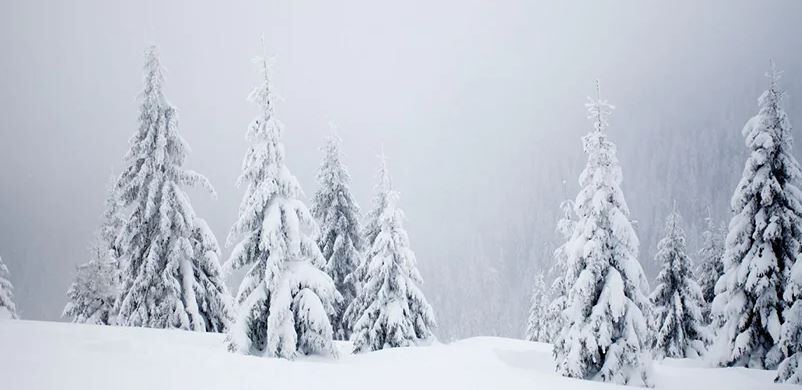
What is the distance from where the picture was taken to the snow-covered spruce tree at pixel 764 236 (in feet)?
70.3

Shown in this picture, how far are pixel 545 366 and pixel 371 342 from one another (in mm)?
8673

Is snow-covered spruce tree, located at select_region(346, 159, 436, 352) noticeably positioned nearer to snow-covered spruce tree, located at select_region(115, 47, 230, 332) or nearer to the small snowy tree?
snow-covered spruce tree, located at select_region(115, 47, 230, 332)

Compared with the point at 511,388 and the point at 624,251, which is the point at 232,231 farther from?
the point at 624,251

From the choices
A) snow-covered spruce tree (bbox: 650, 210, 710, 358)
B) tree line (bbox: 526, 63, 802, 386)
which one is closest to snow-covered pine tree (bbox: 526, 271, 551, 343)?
snow-covered spruce tree (bbox: 650, 210, 710, 358)

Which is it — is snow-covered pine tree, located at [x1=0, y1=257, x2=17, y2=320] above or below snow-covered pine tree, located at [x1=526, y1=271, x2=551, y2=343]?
above

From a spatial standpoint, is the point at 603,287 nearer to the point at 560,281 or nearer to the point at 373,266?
the point at 560,281

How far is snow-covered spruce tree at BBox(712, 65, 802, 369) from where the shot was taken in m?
21.4

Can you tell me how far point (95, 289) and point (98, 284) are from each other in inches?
12.9

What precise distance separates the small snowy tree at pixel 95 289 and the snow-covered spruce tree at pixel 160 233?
23.1ft

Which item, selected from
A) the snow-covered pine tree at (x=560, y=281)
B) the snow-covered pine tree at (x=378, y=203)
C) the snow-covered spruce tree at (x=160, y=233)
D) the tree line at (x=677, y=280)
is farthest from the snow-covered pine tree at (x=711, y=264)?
the snow-covered spruce tree at (x=160, y=233)

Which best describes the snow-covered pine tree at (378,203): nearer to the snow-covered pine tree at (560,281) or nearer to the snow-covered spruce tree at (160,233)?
the snow-covered spruce tree at (160,233)

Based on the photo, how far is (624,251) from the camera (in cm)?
1762

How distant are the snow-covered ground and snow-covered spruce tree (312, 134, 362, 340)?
12.4m

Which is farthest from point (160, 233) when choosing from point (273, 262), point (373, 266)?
point (373, 266)
